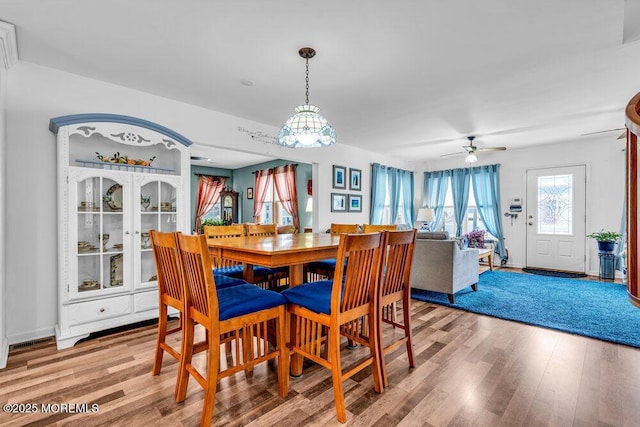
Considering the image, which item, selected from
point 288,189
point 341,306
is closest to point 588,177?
point 288,189

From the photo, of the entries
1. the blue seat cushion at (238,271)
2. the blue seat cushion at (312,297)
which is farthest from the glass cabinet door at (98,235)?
the blue seat cushion at (312,297)

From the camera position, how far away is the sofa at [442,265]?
358 centimetres

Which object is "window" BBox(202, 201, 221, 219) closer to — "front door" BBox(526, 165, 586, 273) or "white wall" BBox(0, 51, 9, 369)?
"white wall" BBox(0, 51, 9, 369)

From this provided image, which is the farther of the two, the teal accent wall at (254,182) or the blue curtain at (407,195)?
the blue curtain at (407,195)

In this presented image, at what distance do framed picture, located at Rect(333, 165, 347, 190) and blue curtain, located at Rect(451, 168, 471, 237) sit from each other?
9.53ft

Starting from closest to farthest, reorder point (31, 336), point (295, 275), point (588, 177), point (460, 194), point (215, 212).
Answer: point (295, 275), point (31, 336), point (588, 177), point (460, 194), point (215, 212)

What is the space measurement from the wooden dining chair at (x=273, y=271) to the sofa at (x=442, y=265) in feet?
5.68

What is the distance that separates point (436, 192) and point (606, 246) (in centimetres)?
317

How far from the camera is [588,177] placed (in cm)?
537

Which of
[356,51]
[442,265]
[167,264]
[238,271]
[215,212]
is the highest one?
[356,51]

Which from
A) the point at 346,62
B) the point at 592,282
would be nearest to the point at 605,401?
the point at 346,62

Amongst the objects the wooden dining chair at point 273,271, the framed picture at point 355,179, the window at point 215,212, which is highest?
the framed picture at point 355,179

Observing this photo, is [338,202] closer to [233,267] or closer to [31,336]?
[233,267]

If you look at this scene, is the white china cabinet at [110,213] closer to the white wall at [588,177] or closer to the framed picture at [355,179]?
the framed picture at [355,179]
